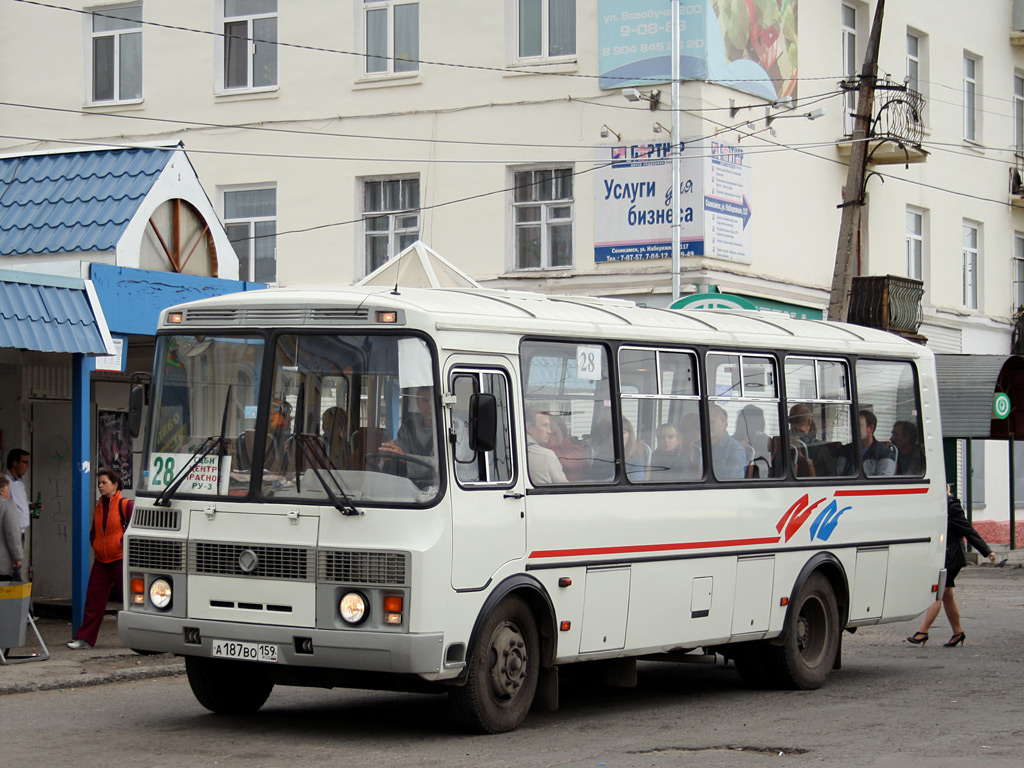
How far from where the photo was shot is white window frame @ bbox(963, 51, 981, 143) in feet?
114

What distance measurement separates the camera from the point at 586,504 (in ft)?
34.7

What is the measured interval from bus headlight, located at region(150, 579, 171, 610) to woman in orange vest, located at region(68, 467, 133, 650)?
15.2ft

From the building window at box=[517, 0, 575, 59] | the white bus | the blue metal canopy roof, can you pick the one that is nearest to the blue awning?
the blue metal canopy roof

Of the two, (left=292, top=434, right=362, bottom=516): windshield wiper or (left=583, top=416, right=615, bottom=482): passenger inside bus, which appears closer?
(left=292, top=434, right=362, bottom=516): windshield wiper

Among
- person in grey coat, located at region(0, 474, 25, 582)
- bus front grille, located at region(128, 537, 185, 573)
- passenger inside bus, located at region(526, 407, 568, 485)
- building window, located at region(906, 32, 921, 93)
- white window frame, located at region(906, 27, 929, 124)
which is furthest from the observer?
white window frame, located at region(906, 27, 929, 124)

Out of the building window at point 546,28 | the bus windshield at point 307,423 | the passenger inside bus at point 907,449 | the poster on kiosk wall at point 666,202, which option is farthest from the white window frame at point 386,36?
the bus windshield at point 307,423

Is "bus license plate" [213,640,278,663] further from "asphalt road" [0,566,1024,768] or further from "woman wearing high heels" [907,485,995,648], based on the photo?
"woman wearing high heels" [907,485,995,648]

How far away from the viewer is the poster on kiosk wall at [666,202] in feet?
84.1

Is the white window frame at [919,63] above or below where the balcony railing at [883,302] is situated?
above

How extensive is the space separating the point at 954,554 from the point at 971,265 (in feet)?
69.3

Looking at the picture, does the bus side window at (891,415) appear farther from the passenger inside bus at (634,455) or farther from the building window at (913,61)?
the building window at (913,61)

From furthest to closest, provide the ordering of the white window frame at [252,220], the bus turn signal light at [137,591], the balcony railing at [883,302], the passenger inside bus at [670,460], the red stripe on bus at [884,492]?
the balcony railing at [883,302] < the white window frame at [252,220] < the red stripe on bus at [884,492] < the passenger inside bus at [670,460] < the bus turn signal light at [137,591]

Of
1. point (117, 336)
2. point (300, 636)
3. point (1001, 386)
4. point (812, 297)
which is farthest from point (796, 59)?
point (300, 636)

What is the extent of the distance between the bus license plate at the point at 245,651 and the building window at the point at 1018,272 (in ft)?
99.5
